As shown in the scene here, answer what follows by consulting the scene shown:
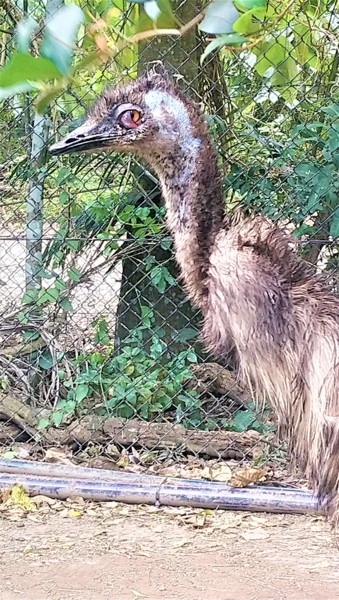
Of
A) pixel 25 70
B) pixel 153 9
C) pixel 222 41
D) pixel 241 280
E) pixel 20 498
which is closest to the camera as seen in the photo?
pixel 25 70

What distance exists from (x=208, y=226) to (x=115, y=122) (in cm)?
37

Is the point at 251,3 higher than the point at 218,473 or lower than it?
higher

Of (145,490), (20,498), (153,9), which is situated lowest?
(145,490)

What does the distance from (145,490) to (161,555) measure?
30 cm

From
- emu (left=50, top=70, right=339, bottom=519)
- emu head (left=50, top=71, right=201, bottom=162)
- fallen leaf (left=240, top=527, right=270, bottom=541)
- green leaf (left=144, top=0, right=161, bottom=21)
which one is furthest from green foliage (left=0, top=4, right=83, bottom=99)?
fallen leaf (left=240, top=527, right=270, bottom=541)

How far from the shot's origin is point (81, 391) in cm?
314

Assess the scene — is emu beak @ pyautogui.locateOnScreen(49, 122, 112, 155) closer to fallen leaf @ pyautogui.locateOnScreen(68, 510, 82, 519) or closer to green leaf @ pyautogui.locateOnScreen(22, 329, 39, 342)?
fallen leaf @ pyautogui.locateOnScreen(68, 510, 82, 519)

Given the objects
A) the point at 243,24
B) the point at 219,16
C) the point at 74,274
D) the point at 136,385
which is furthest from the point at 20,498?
the point at 219,16

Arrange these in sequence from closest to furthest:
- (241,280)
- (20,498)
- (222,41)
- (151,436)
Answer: (222,41)
(241,280)
(20,498)
(151,436)

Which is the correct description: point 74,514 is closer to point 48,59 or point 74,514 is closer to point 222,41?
point 222,41

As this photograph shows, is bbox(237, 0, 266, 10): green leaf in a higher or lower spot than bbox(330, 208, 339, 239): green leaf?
higher

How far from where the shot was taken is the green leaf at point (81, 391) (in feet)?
10.2

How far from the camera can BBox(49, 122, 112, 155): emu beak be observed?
2.01 m

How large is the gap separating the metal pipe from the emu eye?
126 cm
